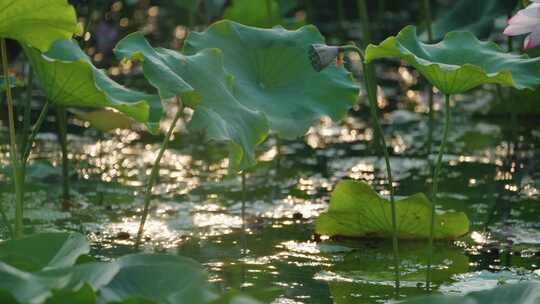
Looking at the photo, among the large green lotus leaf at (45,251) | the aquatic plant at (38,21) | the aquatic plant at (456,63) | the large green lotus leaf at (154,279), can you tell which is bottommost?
the large green lotus leaf at (154,279)

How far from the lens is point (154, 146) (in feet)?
11.8

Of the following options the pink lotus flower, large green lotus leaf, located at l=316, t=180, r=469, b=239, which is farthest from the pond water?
the pink lotus flower

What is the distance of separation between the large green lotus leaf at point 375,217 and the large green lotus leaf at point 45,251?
2.83 ft

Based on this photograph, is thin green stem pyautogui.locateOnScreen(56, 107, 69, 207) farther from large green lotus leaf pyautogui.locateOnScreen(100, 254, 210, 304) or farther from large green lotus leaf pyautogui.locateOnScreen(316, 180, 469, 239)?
Answer: large green lotus leaf pyautogui.locateOnScreen(100, 254, 210, 304)

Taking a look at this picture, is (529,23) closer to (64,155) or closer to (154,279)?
(154,279)

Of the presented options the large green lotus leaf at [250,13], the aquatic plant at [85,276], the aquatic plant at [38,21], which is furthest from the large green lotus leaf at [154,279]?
the large green lotus leaf at [250,13]

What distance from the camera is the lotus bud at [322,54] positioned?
2.14 m

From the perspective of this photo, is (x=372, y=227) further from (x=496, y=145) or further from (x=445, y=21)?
(x=445, y=21)

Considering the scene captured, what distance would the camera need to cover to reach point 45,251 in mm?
1658

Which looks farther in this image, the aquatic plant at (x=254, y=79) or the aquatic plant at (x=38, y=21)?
the aquatic plant at (x=254, y=79)

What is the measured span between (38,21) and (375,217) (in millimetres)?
790

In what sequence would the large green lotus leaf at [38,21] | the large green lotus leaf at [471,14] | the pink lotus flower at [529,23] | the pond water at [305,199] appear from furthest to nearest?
1. the large green lotus leaf at [471,14]
2. the pond water at [305,199]
3. the pink lotus flower at [529,23]
4. the large green lotus leaf at [38,21]

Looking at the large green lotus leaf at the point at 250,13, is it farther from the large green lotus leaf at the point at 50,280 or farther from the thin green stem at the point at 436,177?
the large green lotus leaf at the point at 50,280

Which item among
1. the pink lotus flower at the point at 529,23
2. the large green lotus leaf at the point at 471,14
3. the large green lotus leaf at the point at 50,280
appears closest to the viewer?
the large green lotus leaf at the point at 50,280
